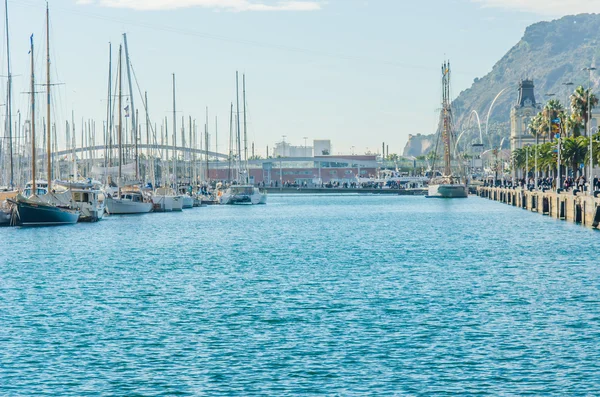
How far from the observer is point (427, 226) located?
88938mm

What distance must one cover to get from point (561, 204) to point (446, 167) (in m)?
83.8

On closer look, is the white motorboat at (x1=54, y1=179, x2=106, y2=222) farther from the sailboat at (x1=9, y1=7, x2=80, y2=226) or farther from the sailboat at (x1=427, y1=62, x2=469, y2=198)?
the sailboat at (x1=427, y1=62, x2=469, y2=198)

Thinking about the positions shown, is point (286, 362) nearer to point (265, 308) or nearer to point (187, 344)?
point (187, 344)

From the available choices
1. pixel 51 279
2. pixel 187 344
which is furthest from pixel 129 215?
pixel 187 344

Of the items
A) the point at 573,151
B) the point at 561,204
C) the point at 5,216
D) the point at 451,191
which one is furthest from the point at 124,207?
the point at 451,191

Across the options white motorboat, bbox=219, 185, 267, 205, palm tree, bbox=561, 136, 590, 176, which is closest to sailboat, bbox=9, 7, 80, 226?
palm tree, bbox=561, 136, 590, 176

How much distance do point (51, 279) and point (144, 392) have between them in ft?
76.1

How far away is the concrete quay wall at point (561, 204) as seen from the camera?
3000 inches

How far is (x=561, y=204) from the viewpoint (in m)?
92.4

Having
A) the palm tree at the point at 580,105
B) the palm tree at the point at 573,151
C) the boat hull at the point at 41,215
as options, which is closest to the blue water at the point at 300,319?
the boat hull at the point at 41,215

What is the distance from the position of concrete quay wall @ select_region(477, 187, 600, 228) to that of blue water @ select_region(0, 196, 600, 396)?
40.7 feet

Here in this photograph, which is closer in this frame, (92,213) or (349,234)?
(349,234)

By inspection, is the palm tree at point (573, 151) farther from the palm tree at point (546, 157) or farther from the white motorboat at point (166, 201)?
the white motorboat at point (166, 201)

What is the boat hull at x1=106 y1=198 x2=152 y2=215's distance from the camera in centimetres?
9856
